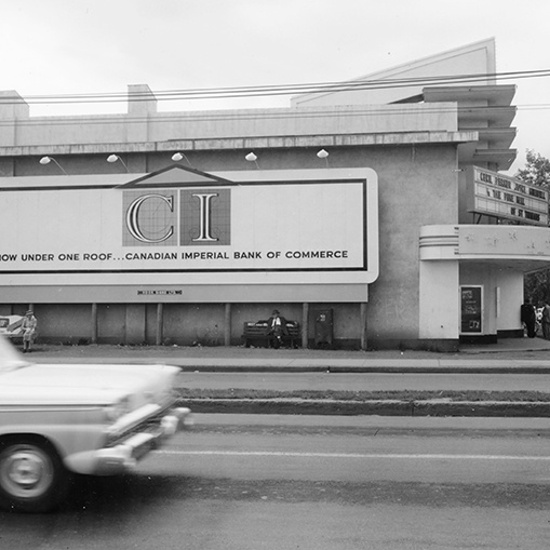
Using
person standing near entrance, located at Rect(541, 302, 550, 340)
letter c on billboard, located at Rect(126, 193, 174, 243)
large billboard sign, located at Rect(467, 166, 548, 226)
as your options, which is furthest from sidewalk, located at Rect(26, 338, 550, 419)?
large billboard sign, located at Rect(467, 166, 548, 226)

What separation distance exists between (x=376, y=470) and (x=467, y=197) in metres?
19.0

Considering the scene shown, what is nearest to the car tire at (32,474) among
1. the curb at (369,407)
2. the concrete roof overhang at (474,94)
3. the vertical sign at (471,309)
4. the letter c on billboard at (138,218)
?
the curb at (369,407)

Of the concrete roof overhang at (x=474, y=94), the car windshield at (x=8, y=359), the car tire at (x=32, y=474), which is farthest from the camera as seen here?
the concrete roof overhang at (x=474, y=94)

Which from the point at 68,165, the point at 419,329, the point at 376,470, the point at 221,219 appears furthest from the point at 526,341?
the point at 376,470

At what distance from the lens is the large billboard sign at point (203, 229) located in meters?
23.7

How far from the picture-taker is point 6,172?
2647 cm

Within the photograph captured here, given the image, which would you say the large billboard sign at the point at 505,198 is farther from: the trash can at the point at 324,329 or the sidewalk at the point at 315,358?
the trash can at the point at 324,329

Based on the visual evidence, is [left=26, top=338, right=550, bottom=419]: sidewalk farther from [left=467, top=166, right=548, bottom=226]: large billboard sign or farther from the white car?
the white car

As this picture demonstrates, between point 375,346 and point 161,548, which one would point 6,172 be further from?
point 161,548

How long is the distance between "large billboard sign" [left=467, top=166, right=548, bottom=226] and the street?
54.5 ft

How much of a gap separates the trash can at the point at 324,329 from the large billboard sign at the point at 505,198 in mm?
5908

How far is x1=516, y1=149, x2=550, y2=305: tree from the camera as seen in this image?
171 feet

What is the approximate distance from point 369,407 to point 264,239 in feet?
46.0

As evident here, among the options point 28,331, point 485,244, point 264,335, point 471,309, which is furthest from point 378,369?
point 28,331
